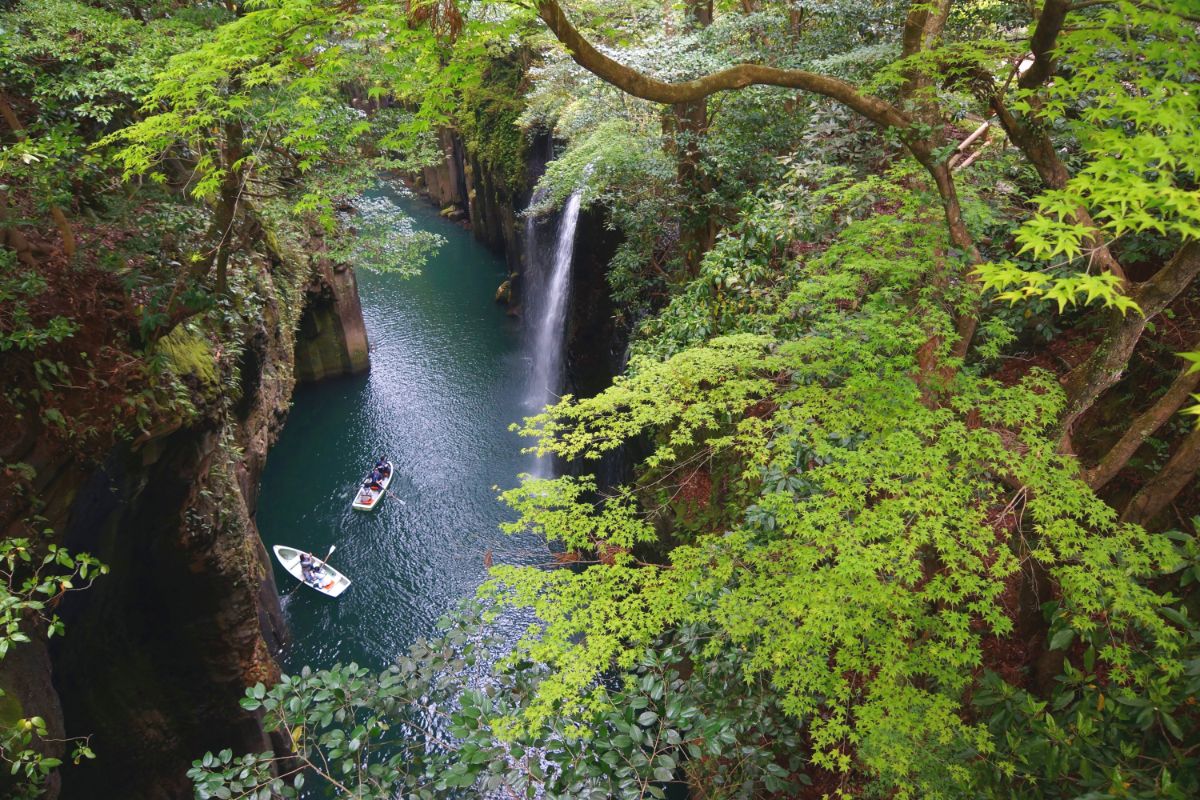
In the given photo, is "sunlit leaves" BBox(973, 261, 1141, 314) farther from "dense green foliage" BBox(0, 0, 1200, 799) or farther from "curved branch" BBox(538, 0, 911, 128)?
"curved branch" BBox(538, 0, 911, 128)

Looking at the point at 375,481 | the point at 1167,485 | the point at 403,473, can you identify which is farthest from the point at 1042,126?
the point at 403,473

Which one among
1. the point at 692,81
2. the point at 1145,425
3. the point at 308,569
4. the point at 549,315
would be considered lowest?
the point at 308,569

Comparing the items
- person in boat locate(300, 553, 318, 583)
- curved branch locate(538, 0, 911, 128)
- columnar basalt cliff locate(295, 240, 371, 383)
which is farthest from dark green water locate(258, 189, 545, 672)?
curved branch locate(538, 0, 911, 128)

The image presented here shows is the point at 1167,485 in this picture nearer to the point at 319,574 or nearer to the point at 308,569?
the point at 319,574

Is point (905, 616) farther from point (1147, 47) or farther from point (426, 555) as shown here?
point (426, 555)

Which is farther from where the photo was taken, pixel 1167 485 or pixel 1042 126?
pixel 1167 485

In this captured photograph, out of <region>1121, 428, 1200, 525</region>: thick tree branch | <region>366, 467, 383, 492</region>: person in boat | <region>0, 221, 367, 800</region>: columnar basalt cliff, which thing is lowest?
<region>366, 467, 383, 492</region>: person in boat
